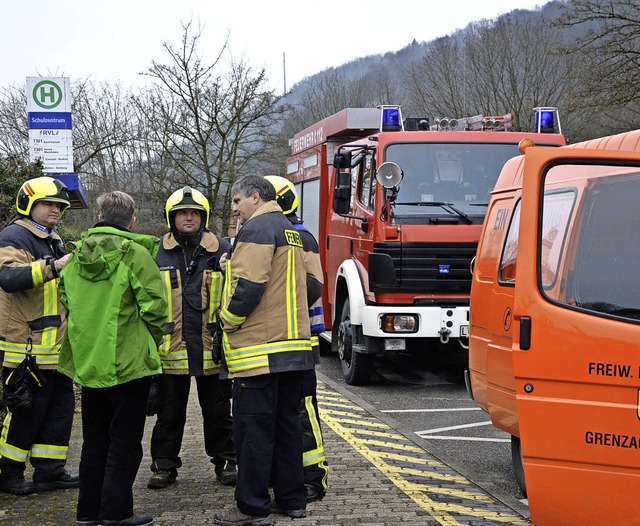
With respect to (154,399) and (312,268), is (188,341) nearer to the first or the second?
(154,399)

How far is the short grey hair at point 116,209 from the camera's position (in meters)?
5.03

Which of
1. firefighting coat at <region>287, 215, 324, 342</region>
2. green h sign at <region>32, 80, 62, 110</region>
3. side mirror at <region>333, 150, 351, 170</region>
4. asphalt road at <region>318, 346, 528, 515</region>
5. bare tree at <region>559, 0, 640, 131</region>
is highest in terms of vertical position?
bare tree at <region>559, 0, 640, 131</region>

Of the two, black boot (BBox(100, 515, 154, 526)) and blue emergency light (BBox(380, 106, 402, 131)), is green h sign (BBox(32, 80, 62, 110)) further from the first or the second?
black boot (BBox(100, 515, 154, 526))

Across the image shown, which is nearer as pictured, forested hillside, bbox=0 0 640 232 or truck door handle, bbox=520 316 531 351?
truck door handle, bbox=520 316 531 351

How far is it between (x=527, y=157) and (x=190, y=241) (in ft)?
8.12

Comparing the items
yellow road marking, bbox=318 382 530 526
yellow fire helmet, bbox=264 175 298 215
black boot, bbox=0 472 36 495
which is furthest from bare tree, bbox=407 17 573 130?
black boot, bbox=0 472 36 495

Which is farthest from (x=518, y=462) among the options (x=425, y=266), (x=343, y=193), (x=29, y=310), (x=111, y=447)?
(x=343, y=193)

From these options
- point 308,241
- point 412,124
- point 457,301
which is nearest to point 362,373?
point 457,301

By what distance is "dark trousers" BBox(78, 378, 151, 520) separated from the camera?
484 cm

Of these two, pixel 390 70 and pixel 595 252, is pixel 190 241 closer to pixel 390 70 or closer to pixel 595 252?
pixel 595 252

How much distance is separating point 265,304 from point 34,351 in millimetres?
1685

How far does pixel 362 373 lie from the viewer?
10289mm

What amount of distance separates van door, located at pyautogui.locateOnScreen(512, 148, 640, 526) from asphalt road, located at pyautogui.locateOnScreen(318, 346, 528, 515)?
147 centimetres

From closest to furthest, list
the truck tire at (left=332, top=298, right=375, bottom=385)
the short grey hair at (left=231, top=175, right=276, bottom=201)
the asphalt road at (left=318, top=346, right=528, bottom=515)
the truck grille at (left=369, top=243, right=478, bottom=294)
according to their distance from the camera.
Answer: the short grey hair at (left=231, top=175, right=276, bottom=201) → the asphalt road at (left=318, top=346, right=528, bottom=515) → the truck grille at (left=369, top=243, right=478, bottom=294) → the truck tire at (left=332, top=298, right=375, bottom=385)
